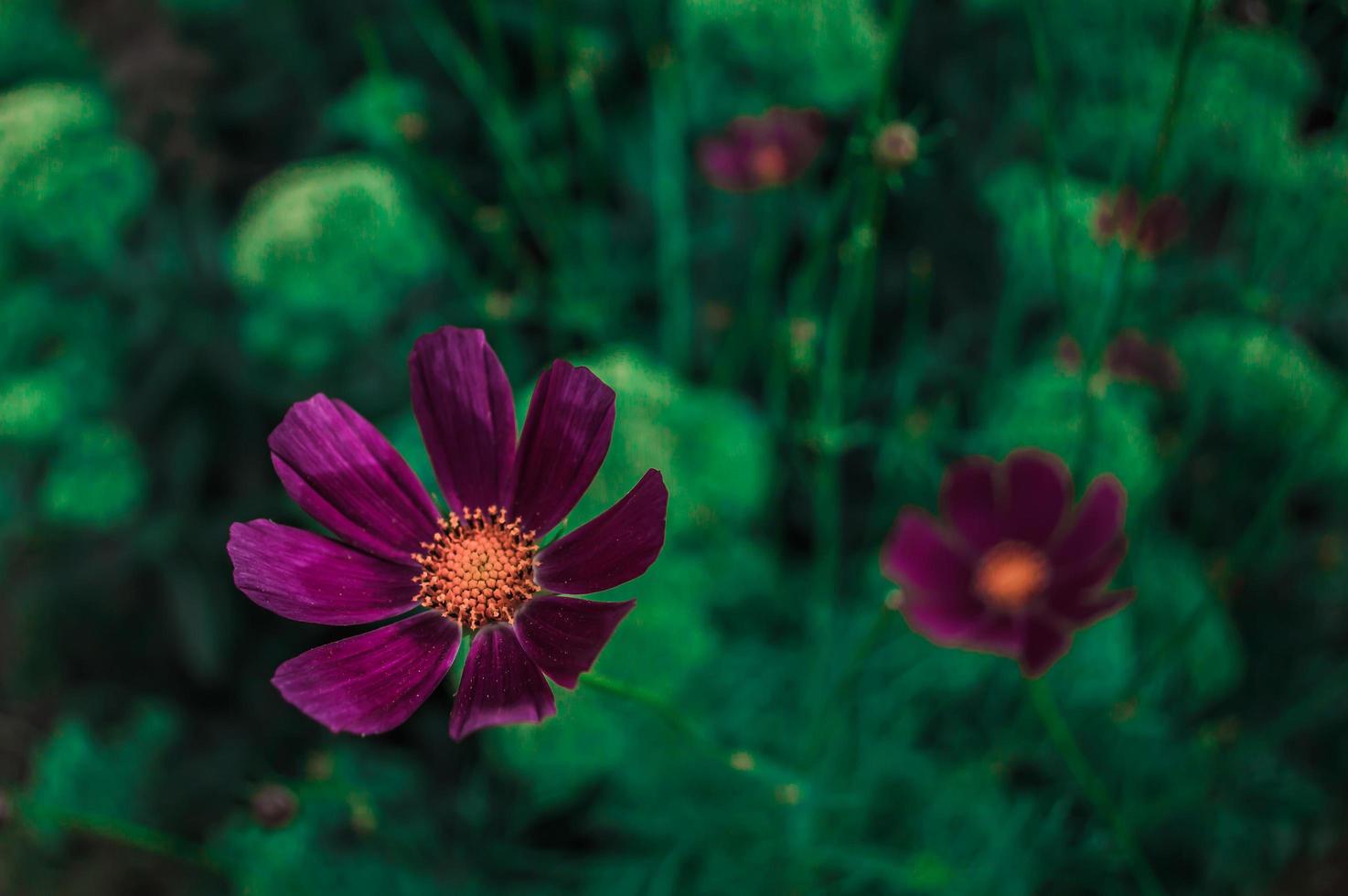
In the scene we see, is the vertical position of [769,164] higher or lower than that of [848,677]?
higher

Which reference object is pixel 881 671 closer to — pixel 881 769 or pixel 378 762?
pixel 881 769

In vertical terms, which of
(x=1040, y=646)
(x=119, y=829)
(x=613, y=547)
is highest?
(x=1040, y=646)

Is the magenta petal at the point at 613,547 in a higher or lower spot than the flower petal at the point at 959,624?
lower


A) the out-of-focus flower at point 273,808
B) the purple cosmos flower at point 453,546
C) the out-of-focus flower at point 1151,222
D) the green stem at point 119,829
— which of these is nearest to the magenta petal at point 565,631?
the purple cosmos flower at point 453,546

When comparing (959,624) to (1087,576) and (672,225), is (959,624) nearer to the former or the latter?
(1087,576)

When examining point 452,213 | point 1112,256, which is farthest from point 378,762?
point 1112,256

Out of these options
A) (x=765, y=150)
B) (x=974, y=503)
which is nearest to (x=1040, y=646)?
(x=974, y=503)

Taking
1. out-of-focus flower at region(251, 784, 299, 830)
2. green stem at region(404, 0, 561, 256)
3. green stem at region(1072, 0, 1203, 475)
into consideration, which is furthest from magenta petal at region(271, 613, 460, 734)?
green stem at region(404, 0, 561, 256)

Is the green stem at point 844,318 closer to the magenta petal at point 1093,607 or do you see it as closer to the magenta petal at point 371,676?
the magenta petal at point 1093,607
